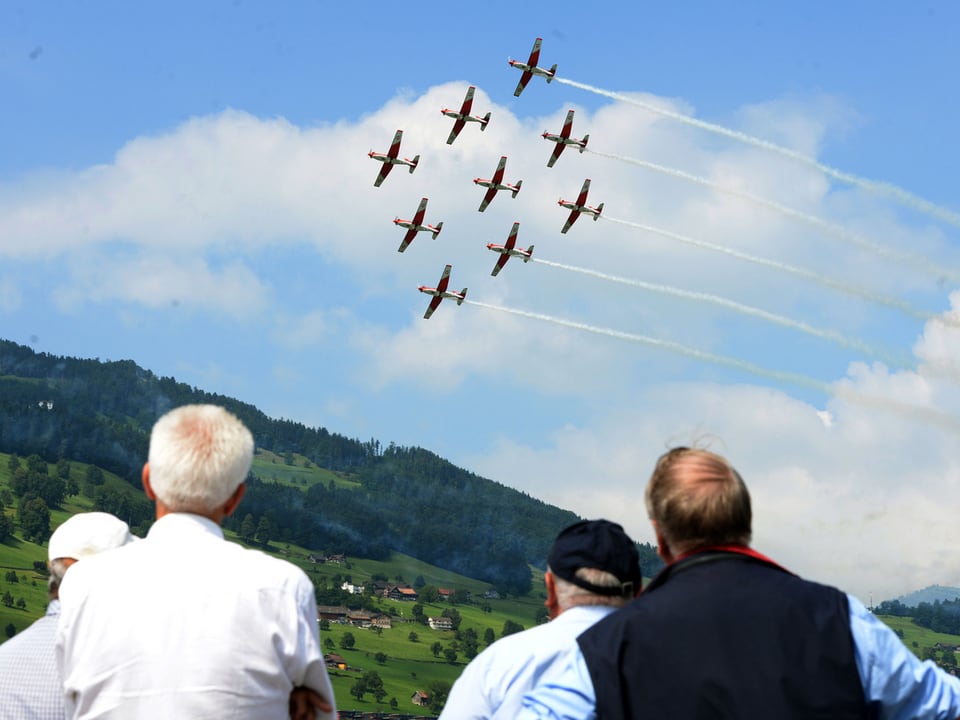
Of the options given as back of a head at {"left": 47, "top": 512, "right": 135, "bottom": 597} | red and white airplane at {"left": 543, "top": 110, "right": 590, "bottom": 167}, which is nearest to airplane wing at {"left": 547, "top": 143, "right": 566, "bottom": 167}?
red and white airplane at {"left": 543, "top": 110, "right": 590, "bottom": 167}

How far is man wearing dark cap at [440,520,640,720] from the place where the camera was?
30.1ft

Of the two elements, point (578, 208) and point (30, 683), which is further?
point (578, 208)

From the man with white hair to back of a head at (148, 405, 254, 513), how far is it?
0.04 m

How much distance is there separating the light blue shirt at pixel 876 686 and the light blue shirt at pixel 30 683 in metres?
4.10

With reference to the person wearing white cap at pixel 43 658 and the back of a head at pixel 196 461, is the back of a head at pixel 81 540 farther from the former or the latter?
the back of a head at pixel 196 461

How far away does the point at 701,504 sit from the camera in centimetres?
755

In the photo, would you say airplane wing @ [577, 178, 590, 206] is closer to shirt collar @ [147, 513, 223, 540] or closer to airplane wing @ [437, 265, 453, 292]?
airplane wing @ [437, 265, 453, 292]

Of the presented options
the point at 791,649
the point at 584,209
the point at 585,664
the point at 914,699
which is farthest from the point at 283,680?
the point at 584,209

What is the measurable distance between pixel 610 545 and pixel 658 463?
4.84 ft

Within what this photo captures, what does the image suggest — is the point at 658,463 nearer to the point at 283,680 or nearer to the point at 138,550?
the point at 283,680

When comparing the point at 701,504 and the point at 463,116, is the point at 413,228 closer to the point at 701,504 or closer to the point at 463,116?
the point at 463,116

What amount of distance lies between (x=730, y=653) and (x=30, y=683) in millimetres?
5477

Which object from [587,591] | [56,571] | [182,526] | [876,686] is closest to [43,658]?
[56,571]

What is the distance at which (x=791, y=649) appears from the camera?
6945 millimetres
